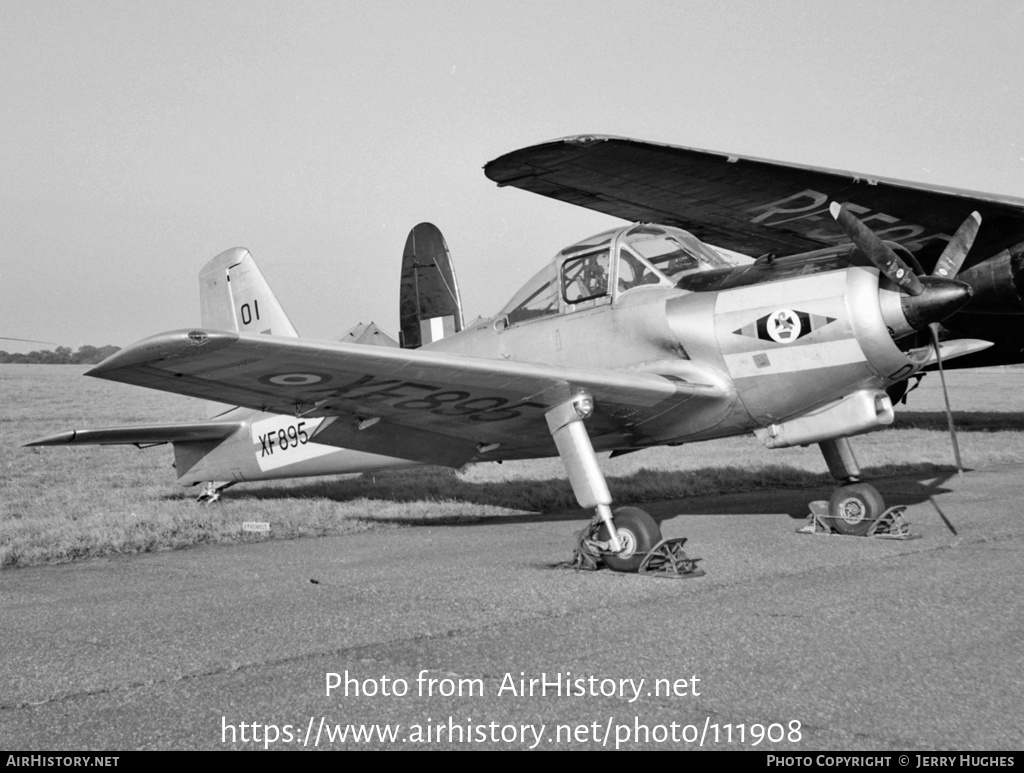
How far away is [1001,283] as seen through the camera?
13039 millimetres

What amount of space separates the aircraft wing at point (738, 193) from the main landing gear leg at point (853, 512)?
558 centimetres

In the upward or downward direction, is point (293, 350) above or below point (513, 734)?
above

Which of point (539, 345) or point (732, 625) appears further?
point (539, 345)

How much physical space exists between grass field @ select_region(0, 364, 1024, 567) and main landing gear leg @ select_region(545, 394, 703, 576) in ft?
10.9

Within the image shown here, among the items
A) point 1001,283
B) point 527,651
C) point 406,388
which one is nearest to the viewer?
point 527,651

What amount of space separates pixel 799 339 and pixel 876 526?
5.78 feet

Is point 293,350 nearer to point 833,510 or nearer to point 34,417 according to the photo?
point 833,510

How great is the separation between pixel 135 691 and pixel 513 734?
1.50 metres

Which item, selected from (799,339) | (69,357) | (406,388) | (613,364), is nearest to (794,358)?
(799,339)

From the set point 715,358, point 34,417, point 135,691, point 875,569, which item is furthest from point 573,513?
point 34,417

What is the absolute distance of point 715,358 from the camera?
6.77 meters

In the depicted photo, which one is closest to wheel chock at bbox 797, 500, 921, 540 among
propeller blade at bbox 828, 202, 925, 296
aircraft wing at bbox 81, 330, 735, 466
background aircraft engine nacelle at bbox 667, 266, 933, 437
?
background aircraft engine nacelle at bbox 667, 266, 933, 437

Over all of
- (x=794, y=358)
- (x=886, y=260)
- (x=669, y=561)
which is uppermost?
(x=886, y=260)

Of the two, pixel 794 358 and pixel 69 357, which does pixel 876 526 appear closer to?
pixel 794 358
